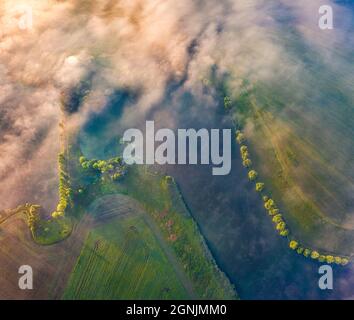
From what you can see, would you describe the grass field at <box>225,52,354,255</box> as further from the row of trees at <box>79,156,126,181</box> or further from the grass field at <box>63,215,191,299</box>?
the row of trees at <box>79,156,126,181</box>

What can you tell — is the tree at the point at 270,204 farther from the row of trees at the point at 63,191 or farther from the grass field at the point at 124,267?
the row of trees at the point at 63,191

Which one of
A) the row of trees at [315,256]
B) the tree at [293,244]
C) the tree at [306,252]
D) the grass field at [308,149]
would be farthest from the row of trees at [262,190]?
the tree at [306,252]

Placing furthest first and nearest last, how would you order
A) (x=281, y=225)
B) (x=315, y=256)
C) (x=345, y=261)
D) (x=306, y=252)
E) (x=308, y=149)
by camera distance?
(x=308, y=149), (x=281, y=225), (x=306, y=252), (x=315, y=256), (x=345, y=261)

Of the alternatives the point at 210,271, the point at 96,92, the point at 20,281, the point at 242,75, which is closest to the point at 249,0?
the point at 242,75

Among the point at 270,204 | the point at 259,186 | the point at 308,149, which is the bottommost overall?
the point at 270,204

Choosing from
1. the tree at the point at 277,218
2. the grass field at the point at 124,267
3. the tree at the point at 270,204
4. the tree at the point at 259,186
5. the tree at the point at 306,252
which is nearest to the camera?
the grass field at the point at 124,267

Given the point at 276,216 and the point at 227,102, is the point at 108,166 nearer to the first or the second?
the point at 227,102

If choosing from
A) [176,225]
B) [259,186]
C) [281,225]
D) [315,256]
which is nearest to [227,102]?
[259,186]
